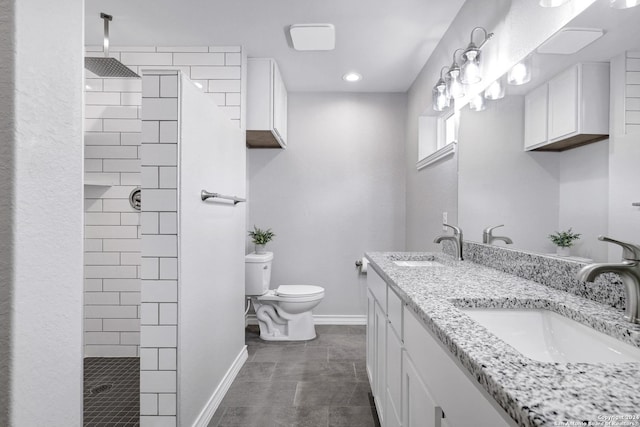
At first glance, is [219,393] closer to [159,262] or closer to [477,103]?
[159,262]

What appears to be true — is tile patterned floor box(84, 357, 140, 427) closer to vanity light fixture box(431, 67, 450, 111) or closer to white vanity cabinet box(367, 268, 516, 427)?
white vanity cabinet box(367, 268, 516, 427)

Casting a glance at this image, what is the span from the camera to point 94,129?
2.76m

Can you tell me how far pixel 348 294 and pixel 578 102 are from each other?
9.57 feet

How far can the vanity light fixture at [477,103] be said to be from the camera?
190 centimetres

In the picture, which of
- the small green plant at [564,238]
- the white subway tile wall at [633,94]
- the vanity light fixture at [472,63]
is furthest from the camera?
the vanity light fixture at [472,63]

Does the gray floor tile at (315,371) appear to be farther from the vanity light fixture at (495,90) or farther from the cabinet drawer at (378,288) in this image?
the vanity light fixture at (495,90)

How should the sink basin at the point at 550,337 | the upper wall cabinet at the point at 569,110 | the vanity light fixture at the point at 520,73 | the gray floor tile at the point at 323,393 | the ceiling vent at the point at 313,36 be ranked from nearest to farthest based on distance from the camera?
the sink basin at the point at 550,337 → the upper wall cabinet at the point at 569,110 → the vanity light fixture at the point at 520,73 → the gray floor tile at the point at 323,393 → the ceiling vent at the point at 313,36

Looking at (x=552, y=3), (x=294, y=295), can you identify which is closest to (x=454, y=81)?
(x=552, y=3)

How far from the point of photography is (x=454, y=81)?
2070mm

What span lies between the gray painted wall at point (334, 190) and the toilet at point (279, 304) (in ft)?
1.61

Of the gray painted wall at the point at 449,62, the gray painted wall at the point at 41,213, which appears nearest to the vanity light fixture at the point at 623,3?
the gray painted wall at the point at 449,62

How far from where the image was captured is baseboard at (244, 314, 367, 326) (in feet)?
12.1

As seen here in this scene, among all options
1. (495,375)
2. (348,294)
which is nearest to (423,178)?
(348,294)

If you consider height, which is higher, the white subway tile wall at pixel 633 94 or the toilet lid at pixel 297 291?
the white subway tile wall at pixel 633 94
